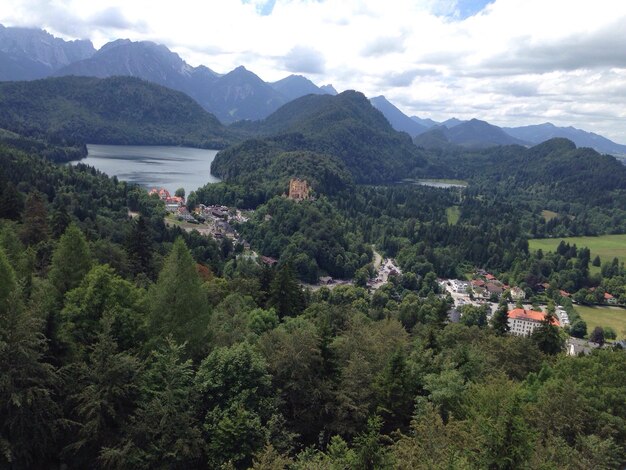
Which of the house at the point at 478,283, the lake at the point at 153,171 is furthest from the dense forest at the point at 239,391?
the lake at the point at 153,171

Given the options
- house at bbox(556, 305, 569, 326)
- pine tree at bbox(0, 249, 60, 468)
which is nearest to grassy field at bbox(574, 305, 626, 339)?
house at bbox(556, 305, 569, 326)

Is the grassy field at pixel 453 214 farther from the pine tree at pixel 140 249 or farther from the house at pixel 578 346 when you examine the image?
the pine tree at pixel 140 249

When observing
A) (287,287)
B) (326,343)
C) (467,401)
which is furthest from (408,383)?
(287,287)

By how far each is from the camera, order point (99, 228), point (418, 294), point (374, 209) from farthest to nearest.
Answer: point (374, 209) → point (418, 294) → point (99, 228)

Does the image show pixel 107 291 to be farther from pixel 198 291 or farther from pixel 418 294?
pixel 418 294

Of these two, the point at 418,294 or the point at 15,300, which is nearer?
the point at 15,300

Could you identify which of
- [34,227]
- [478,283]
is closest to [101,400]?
[34,227]
